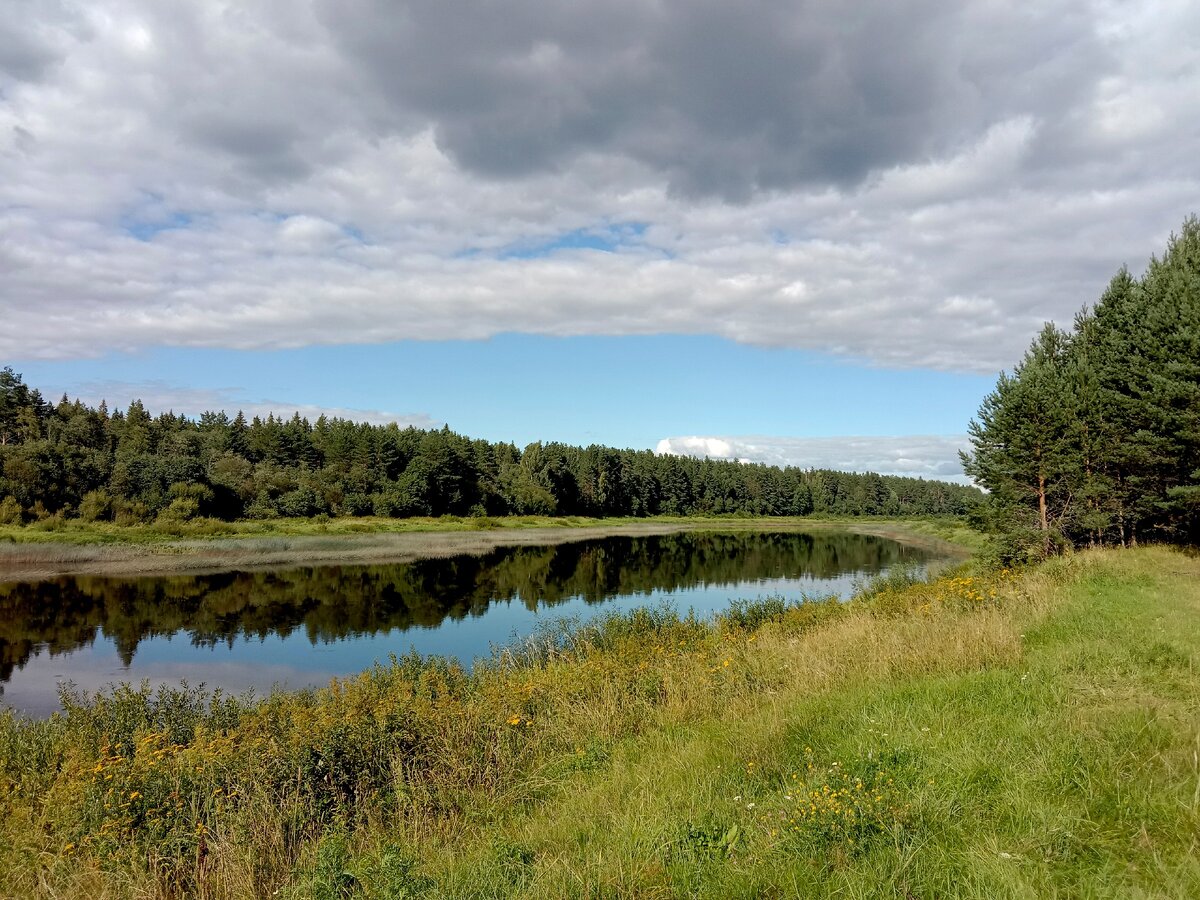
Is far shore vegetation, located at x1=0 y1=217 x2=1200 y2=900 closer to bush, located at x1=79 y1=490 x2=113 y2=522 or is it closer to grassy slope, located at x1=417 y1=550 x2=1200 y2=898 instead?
grassy slope, located at x1=417 y1=550 x2=1200 y2=898

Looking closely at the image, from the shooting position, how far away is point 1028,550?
24828 mm

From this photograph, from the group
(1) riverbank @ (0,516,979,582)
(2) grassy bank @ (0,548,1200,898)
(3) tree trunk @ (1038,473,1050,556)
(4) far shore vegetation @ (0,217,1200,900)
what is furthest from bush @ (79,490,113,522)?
(3) tree trunk @ (1038,473,1050,556)

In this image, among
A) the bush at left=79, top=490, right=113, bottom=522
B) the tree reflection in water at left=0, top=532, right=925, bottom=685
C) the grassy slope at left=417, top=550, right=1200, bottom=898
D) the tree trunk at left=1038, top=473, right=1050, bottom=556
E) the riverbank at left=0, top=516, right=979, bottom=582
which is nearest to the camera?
the grassy slope at left=417, top=550, right=1200, bottom=898

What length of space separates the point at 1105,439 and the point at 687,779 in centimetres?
2692

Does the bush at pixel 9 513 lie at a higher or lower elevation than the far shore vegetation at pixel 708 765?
higher

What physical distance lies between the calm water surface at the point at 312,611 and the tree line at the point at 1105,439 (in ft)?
29.1

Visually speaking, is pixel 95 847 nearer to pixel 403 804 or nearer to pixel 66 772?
pixel 66 772

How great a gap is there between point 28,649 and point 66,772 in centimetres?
1833

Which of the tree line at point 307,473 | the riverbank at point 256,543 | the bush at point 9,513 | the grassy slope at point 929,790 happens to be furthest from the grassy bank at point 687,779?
the bush at point 9,513

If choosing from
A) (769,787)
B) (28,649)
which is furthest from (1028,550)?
(28,649)

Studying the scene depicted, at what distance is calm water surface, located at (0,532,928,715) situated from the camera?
761 inches

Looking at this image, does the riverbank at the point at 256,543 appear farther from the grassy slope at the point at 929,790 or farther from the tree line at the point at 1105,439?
the grassy slope at the point at 929,790

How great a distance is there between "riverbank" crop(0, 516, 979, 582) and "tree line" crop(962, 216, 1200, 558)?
99.1 ft

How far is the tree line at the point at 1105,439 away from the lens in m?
22.2
